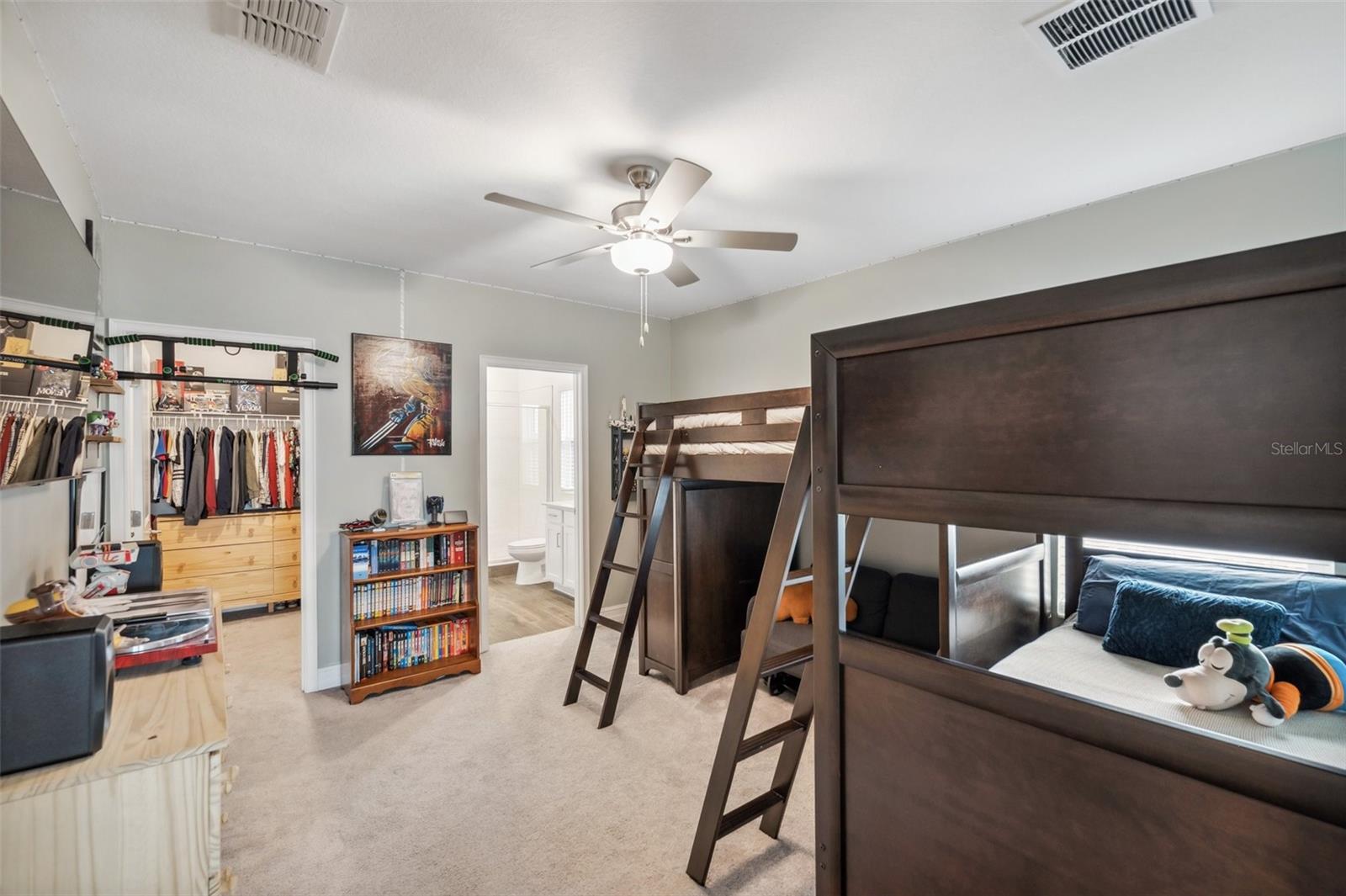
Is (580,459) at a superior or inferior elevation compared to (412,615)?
superior

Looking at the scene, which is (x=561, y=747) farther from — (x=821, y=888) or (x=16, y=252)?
(x=16, y=252)

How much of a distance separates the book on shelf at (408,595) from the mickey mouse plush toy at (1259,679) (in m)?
3.62

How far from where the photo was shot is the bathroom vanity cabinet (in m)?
5.62

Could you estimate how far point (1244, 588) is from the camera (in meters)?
2.41

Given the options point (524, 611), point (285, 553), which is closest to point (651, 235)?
point (524, 611)

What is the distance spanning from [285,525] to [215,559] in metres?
0.56

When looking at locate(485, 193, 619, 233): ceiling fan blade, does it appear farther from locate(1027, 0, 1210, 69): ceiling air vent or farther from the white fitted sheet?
locate(1027, 0, 1210, 69): ceiling air vent

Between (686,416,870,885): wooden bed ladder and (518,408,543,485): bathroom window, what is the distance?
483 cm

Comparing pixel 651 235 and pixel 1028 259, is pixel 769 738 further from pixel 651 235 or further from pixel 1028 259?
pixel 1028 259

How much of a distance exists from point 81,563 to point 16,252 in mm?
1593

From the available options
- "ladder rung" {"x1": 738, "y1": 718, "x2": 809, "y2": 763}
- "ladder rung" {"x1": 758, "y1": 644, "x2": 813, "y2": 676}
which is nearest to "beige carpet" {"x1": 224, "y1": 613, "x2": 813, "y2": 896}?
"ladder rung" {"x1": 738, "y1": 718, "x2": 809, "y2": 763}

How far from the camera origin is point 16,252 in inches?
54.6

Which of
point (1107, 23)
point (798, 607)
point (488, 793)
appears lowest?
point (488, 793)

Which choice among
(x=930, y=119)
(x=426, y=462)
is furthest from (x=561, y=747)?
(x=930, y=119)
